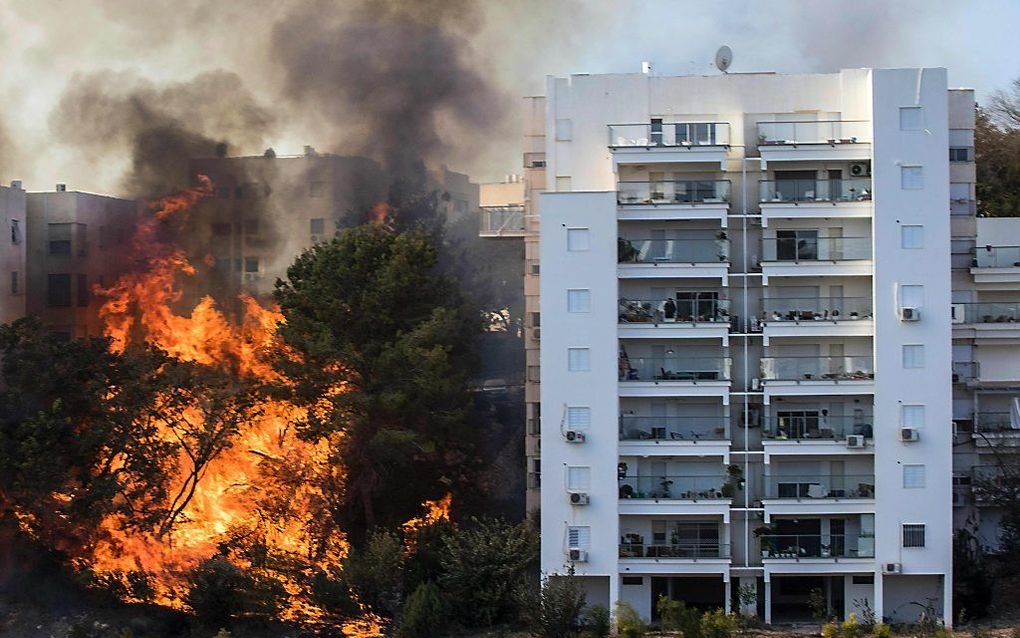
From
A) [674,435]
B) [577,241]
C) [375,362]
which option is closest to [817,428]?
[674,435]

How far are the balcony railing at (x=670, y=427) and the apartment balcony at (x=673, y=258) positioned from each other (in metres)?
4.47

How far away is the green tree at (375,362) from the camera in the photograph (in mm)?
48844

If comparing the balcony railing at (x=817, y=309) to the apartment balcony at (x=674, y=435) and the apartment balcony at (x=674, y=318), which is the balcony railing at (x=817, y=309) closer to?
the apartment balcony at (x=674, y=318)

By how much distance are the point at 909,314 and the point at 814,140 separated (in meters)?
6.29

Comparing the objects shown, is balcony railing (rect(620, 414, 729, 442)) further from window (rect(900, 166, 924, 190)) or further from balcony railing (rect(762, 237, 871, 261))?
window (rect(900, 166, 924, 190))

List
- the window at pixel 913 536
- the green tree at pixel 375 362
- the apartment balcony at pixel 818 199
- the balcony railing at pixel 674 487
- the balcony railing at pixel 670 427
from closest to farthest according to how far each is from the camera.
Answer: the window at pixel 913 536, the balcony railing at pixel 674 487, the apartment balcony at pixel 818 199, the balcony railing at pixel 670 427, the green tree at pixel 375 362

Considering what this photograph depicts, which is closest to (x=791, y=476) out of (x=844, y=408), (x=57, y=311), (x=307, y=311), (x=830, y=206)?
(x=844, y=408)

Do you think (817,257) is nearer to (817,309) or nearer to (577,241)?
(817,309)

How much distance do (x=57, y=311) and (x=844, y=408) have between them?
98.0 feet

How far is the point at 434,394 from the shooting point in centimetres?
4941

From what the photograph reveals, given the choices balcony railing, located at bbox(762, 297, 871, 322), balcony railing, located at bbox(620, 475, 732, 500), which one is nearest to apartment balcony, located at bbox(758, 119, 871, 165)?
balcony railing, located at bbox(762, 297, 871, 322)

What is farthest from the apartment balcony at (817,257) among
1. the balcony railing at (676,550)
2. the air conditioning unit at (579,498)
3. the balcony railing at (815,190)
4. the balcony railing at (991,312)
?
the air conditioning unit at (579,498)

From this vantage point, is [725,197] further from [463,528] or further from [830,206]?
[463,528]

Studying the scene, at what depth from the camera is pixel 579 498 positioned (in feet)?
147
